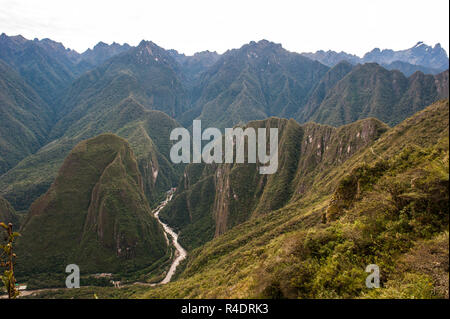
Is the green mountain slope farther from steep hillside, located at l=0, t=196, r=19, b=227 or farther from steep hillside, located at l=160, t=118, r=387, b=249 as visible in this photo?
steep hillside, located at l=0, t=196, r=19, b=227

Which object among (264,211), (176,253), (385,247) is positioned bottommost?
(176,253)

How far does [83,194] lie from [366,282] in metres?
110

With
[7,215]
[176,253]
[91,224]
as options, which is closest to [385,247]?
[176,253]

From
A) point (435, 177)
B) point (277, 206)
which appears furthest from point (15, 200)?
point (435, 177)

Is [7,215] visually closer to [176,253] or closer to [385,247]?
[176,253]

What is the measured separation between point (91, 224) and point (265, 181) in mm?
71407

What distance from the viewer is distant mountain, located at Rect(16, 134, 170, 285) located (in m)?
85.8

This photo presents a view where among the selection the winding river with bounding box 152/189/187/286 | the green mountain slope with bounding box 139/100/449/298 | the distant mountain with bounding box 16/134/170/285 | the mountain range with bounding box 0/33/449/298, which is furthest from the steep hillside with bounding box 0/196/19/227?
the green mountain slope with bounding box 139/100/449/298

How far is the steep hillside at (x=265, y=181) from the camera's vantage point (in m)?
79.4

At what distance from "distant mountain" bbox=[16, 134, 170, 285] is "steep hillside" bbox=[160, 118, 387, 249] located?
21546 mm

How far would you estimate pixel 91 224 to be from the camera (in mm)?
95812

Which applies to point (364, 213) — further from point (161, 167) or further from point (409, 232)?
point (161, 167)

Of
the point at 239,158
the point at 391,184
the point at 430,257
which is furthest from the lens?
the point at 239,158
